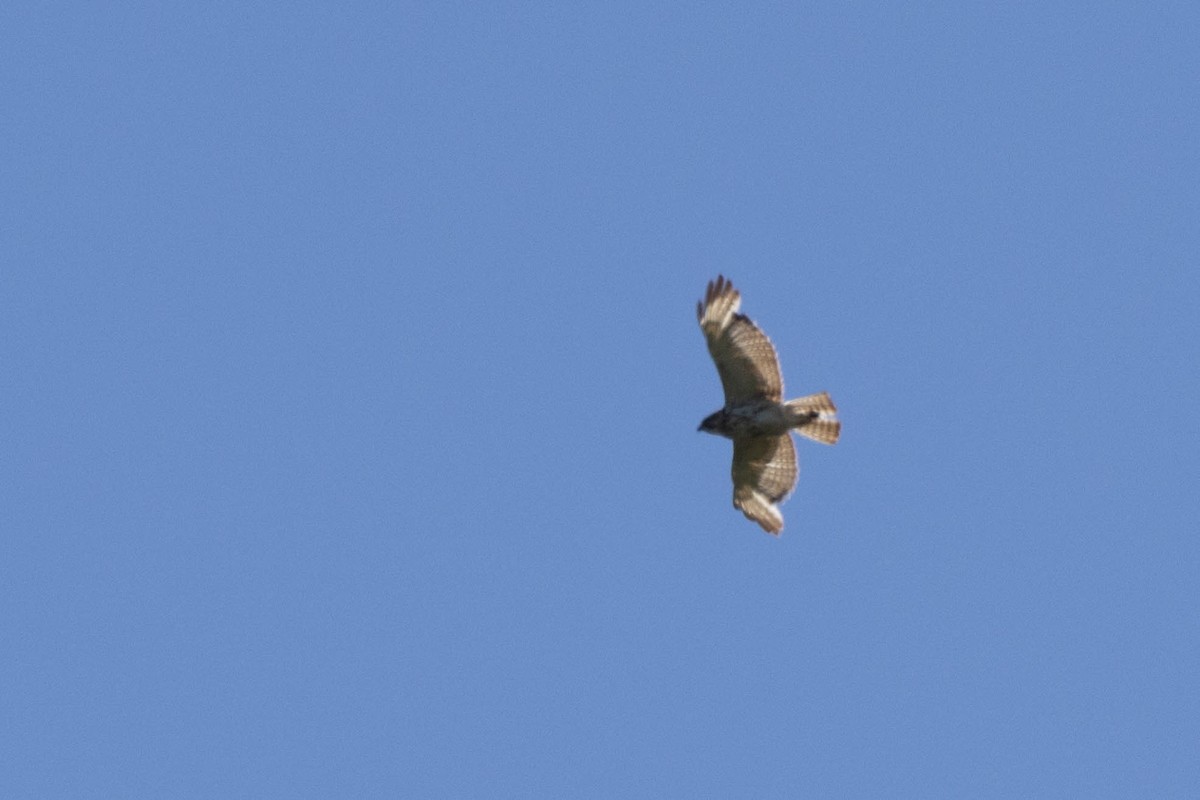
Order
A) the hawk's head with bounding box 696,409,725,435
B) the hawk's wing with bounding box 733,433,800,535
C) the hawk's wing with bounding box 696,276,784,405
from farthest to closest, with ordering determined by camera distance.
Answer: the hawk's wing with bounding box 733,433,800,535, the hawk's head with bounding box 696,409,725,435, the hawk's wing with bounding box 696,276,784,405

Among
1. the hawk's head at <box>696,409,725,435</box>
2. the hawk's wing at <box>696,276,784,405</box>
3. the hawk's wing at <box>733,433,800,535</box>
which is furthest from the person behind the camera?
the hawk's wing at <box>733,433,800,535</box>

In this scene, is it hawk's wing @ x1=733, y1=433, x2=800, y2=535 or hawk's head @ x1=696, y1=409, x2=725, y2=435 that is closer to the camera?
hawk's head @ x1=696, y1=409, x2=725, y2=435

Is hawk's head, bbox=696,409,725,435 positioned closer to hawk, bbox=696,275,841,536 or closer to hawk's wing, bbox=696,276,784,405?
hawk, bbox=696,275,841,536

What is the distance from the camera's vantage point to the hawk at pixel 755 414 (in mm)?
29688

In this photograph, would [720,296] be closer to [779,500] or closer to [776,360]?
[776,360]

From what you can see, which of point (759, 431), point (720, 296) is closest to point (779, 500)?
point (759, 431)

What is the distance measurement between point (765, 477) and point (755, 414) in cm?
139

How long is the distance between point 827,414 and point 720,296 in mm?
2107

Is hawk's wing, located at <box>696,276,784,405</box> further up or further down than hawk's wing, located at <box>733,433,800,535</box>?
further up

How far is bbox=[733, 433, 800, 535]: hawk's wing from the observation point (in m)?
31.0

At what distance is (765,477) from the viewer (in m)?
31.2

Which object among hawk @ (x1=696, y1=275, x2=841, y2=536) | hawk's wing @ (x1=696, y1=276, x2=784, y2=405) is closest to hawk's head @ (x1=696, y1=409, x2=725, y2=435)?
hawk @ (x1=696, y1=275, x2=841, y2=536)

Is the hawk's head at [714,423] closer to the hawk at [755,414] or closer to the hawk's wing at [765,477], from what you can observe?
the hawk at [755,414]

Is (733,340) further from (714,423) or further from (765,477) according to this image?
(765,477)
